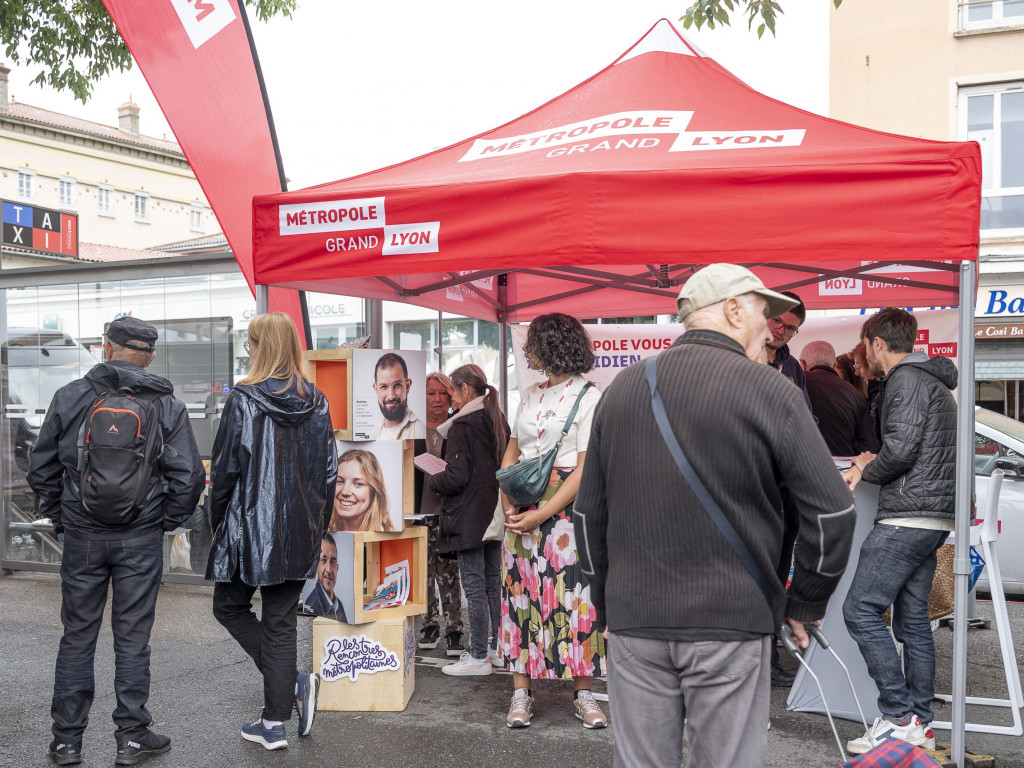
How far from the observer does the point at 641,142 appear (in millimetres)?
4145

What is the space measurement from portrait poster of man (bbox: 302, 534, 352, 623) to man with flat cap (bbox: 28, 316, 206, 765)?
78 centimetres

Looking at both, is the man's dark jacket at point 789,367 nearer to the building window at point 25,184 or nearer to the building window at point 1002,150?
the building window at point 1002,150

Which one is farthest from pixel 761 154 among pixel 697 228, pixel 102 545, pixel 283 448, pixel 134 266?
pixel 134 266

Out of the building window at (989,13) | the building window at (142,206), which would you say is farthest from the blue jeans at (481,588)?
the building window at (142,206)

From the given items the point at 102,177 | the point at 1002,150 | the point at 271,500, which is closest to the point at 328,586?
the point at 271,500

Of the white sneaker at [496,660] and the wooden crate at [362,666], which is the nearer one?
the wooden crate at [362,666]

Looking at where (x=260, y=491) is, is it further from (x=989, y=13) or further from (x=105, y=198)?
(x=105, y=198)

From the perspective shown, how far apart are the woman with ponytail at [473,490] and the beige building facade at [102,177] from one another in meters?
39.4

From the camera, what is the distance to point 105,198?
46.6 meters

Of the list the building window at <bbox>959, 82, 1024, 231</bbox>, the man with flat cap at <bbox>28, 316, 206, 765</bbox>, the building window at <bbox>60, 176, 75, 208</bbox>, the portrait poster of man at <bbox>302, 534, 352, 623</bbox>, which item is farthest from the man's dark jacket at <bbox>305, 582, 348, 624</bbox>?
the building window at <bbox>60, 176, 75, 208</bbox>

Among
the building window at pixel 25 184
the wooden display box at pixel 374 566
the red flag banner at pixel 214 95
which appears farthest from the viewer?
the building window at pixel 25 184

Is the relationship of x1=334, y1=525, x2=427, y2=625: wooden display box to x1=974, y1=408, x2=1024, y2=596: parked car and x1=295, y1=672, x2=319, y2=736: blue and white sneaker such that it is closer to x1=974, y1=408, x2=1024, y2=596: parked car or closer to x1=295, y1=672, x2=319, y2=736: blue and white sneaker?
x1=295, y1=672, x2=319, y2=736: blue and white sneaker

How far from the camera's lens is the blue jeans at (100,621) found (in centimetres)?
378

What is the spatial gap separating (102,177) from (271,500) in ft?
156
